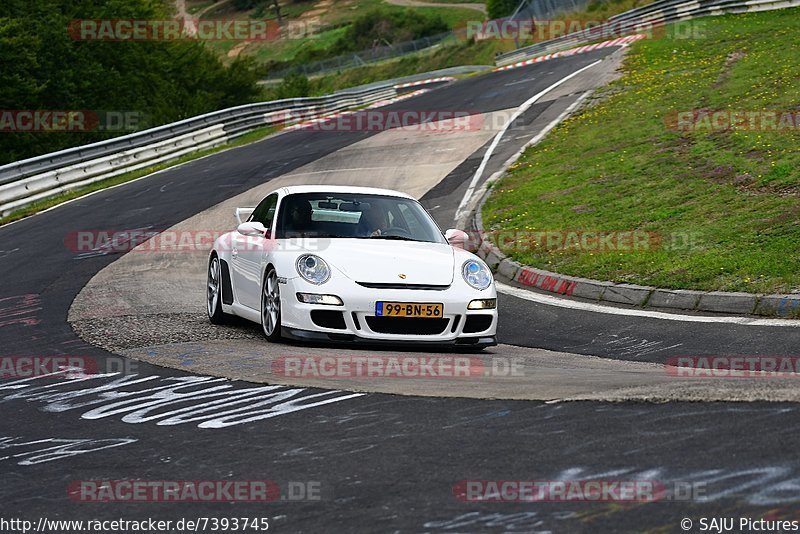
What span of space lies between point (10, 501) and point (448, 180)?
1849cm

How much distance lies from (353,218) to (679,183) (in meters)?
7.23

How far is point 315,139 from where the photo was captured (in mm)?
32656

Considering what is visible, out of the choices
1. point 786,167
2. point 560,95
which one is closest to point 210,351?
point 786,167

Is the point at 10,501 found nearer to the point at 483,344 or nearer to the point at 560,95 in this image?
the point at 483,344

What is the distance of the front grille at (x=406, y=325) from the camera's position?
9219 mm

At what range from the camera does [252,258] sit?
10523 millimetres

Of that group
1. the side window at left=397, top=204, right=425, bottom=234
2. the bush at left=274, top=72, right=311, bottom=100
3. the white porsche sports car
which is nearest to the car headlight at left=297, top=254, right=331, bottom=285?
the white porsche sports car

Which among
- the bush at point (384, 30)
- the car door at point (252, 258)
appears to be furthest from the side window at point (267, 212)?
the bush at point (384, 30)

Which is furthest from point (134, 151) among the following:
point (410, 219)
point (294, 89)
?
point (294, 89)

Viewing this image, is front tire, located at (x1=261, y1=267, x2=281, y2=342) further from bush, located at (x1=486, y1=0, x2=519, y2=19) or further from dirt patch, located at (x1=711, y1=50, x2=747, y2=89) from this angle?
bush, located at (x1=486, y1=0, x2=519, y2=19)

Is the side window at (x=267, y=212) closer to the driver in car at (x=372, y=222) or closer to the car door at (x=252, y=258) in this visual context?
the car door at (x=252, y=258)

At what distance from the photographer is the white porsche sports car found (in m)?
9.24

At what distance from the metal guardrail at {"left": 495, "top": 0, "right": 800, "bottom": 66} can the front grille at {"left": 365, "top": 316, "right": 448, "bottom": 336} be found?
106 ft

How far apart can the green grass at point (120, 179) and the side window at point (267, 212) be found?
41.7 feet
